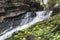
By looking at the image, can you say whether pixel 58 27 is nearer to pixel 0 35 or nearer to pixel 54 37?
pixel 54 37

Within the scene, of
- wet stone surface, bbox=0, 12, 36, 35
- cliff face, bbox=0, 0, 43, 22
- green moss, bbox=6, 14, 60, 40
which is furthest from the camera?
cliff face, bbox=0, 0, 43, 22

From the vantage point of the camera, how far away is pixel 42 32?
465 cm

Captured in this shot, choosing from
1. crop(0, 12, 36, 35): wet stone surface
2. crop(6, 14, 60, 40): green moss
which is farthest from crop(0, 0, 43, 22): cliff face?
crop(6, 14, 60, 40): green moss

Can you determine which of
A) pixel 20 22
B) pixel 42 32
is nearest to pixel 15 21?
pixel 20 22

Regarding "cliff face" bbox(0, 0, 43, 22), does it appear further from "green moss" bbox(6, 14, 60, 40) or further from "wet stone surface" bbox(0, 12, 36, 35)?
"green moss" bbox(6, 14, 60, 40)

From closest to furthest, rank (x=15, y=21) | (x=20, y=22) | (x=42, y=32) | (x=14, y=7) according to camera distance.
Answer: (x=42, y=32), (x=20, y=22), (x=15, y=21), (x=14, y=7)

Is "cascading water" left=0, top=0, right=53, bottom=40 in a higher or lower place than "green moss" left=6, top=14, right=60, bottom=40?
higher

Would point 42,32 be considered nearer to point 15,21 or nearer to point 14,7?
point 15,21

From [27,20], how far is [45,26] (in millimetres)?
1062

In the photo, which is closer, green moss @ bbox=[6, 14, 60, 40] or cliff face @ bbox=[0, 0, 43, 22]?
green moss @ bbox=[6, 14, 60, 40]

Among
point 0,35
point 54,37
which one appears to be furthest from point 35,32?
point 0,35

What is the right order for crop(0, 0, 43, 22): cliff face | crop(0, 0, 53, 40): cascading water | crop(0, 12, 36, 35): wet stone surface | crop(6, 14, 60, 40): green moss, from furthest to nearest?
crop(0, 0, 43, 22): cliff face → crop(0, 12, 36, 35): wet stone surface → crop(0, 0, 53, 40): cascading water → crop(6, 14, 60, 40): green moss

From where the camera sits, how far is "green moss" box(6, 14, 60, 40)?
445cm

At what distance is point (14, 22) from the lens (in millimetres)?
5895
